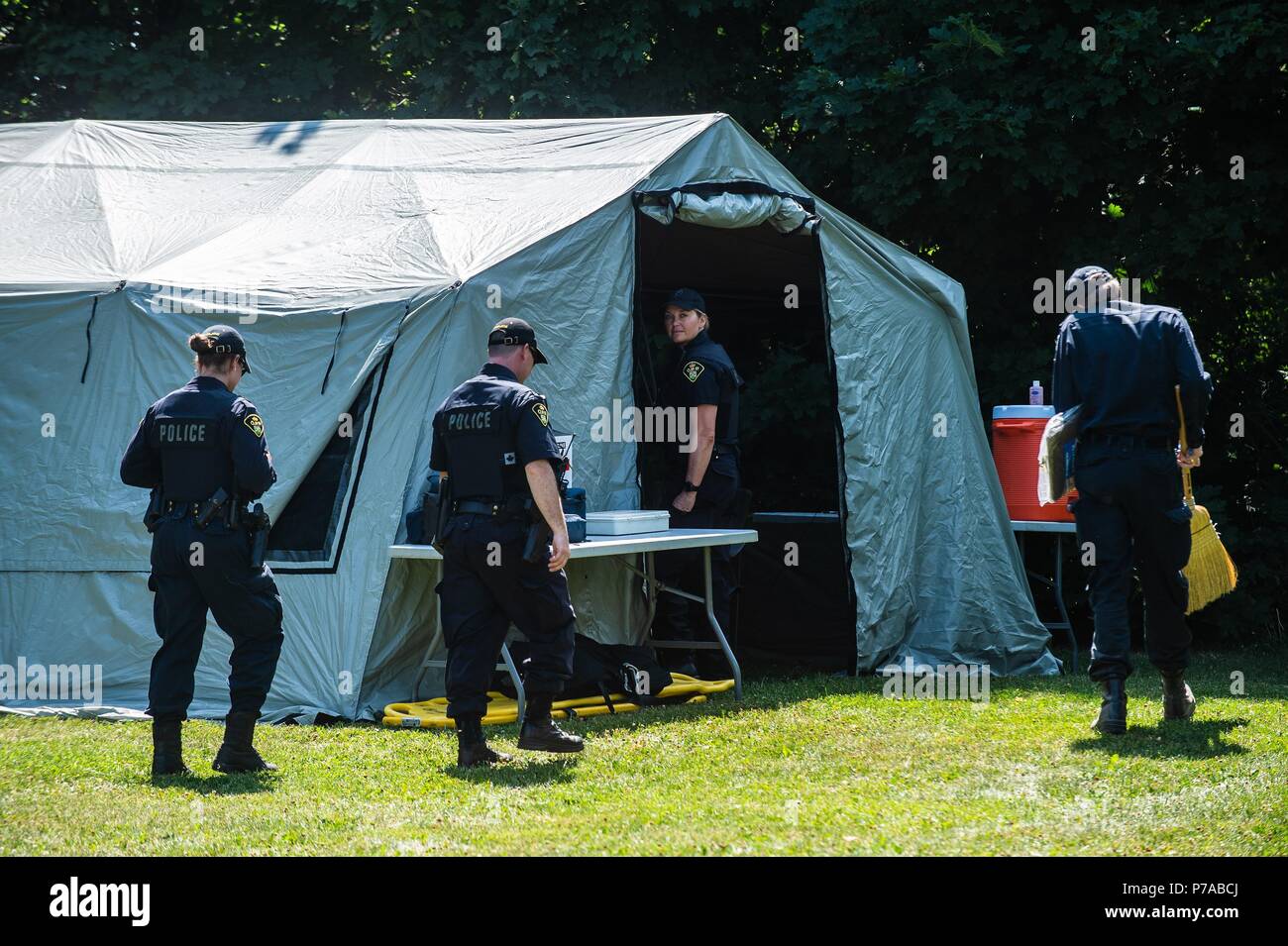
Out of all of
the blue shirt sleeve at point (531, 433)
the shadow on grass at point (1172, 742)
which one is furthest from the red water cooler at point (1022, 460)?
the blue shirt sleeve at point (531, 433)

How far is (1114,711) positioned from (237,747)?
12.2 ft

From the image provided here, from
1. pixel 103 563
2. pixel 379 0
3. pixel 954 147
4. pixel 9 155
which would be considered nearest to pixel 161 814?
pixel 103 563

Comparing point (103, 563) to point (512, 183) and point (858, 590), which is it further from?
Answer: point (858, 590)

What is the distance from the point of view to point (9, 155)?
963 centimetres

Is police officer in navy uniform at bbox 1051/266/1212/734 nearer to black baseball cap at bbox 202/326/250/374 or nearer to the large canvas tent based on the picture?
the large canvas tent

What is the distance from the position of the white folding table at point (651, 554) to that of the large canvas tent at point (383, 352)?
0.19m

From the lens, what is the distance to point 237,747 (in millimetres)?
5777

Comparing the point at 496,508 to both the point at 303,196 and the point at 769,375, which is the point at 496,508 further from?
the point at 769,375

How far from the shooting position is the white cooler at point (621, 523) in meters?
7.14

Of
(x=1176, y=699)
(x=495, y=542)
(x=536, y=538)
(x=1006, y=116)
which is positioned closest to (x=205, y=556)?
(x=495, y=542)

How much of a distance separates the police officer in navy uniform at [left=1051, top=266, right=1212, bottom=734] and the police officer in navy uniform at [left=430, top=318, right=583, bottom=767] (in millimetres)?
2321

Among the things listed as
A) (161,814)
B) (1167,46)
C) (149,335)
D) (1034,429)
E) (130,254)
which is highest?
(1167,46)

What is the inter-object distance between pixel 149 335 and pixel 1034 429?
5.40m

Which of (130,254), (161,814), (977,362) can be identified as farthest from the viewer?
(977,362)
